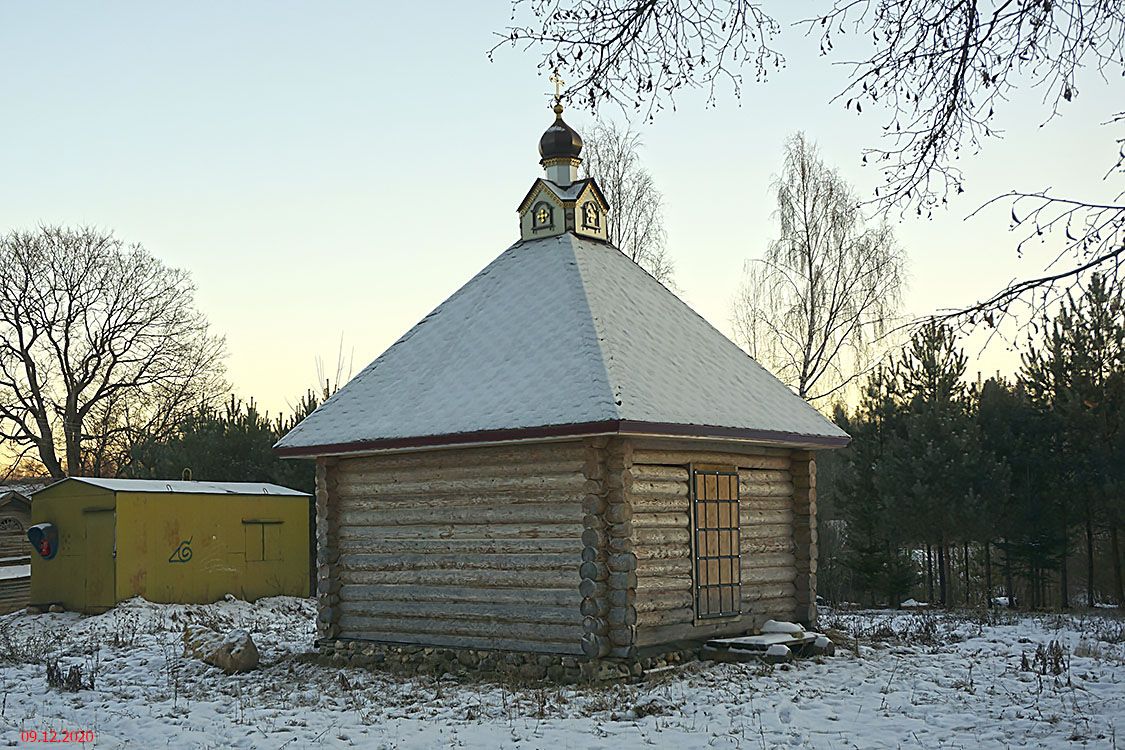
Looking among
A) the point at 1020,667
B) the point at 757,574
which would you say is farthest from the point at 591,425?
→ the point at 1020,667

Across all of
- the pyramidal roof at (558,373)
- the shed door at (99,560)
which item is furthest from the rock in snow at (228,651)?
the shed door at (99,560)

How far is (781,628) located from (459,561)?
415cm

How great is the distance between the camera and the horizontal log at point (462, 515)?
42.5 ft

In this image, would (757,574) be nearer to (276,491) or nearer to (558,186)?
(558,186)

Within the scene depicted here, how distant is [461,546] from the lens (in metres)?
13.8

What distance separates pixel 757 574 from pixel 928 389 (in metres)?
11.1

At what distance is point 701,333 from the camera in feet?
53.4

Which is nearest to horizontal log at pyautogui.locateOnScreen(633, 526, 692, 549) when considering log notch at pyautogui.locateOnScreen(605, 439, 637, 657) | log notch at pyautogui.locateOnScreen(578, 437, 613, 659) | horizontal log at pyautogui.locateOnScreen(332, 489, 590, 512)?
log notch at pyautogui.locateOnScreen(605, 439, 637, 657)

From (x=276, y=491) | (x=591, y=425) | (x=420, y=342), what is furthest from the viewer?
(x=276, y=491)

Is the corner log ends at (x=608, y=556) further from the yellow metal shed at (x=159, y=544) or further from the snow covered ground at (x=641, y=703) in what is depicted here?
the yellow metal shed at (x=159, y=544)

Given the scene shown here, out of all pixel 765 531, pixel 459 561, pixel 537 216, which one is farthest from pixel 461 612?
pixel 537 216

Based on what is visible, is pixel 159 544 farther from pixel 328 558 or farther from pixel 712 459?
pixel 712 459
